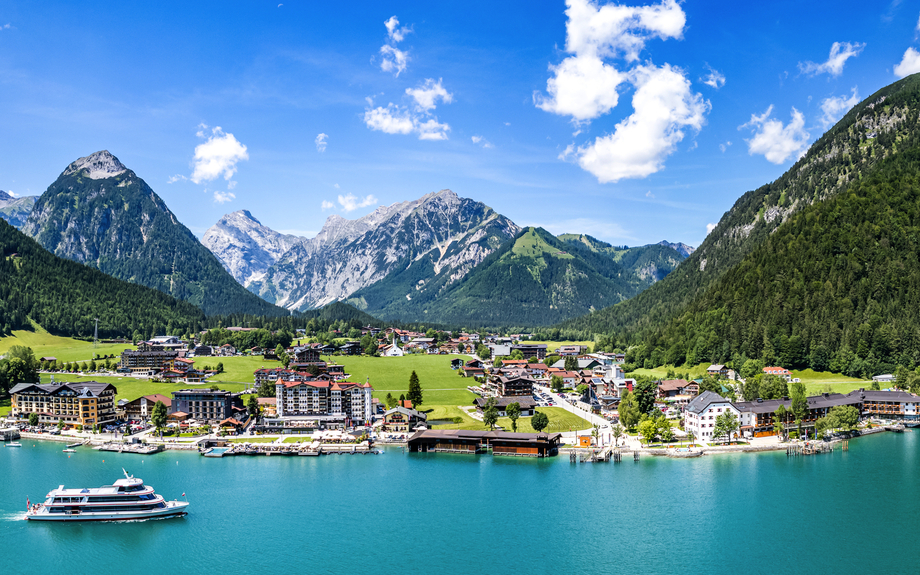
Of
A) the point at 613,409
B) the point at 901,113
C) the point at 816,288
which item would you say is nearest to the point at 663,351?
the point at 816,288

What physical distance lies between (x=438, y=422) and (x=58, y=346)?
122884 millimetres

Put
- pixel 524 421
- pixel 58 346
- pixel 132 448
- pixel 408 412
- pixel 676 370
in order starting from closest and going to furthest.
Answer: pixel 132 448, pixel 408 412, pixel 524 421, pixel 676 370, pixel 58 346

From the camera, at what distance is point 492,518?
200 ft

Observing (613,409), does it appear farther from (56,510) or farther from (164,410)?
(56,510)

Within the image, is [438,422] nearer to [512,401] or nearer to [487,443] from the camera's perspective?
[512,401]

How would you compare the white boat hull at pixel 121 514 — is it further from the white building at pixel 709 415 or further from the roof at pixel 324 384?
the white building at pixel 709 415

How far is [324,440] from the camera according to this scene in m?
93.2

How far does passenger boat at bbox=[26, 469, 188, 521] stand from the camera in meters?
61.3

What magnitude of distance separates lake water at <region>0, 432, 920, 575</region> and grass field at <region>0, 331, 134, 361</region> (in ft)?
289

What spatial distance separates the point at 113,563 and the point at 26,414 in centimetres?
6758

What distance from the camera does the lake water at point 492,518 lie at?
5144 cm

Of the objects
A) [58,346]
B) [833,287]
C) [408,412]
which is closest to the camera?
[408,412]

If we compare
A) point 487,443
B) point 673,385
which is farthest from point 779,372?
point 487,443

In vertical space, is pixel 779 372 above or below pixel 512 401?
above
